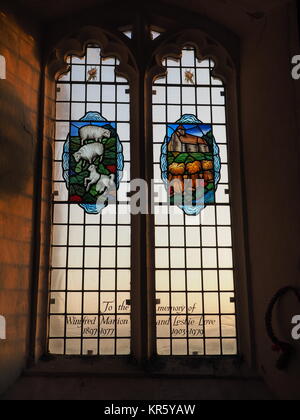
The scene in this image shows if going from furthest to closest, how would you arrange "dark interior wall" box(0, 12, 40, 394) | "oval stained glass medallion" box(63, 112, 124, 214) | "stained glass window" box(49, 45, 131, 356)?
"oval stained glass medallion" box(63, 112, 124, 214), "stained glass window" box(49, 45, 131, 356), "dark interior wall" box(0, 12, 40, 394)

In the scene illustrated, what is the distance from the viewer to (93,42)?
18.8 ft

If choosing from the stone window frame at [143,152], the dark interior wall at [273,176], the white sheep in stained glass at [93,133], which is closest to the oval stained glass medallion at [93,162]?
the white sheep in stained glass at [93,133]

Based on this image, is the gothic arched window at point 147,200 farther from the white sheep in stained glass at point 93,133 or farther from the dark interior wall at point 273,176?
the dark interior wall at point 273,176

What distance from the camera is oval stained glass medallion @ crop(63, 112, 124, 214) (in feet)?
17.4

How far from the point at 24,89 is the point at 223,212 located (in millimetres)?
2191

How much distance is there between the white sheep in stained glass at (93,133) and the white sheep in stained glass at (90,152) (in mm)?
64

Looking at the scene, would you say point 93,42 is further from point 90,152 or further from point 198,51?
point 90,152

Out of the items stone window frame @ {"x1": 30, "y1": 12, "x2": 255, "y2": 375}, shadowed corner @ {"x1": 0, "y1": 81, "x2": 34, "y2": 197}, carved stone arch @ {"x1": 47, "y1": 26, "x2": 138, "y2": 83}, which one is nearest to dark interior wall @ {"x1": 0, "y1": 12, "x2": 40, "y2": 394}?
shadowed corner @ {"x1": 0, "y1": 81, "x2": 34, "y2": 197}

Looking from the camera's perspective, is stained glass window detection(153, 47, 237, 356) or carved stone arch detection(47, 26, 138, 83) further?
carved stone arch detection(47, 26, 138, 83)

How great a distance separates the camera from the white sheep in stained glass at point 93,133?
549 centimetres

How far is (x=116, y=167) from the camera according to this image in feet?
17.7

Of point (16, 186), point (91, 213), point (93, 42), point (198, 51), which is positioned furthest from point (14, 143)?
point (198, 51)

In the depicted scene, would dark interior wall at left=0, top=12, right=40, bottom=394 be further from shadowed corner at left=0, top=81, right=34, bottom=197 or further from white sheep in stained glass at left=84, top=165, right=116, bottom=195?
white sheep in stained glass at left=84, top=165, right=116, bottom=195
